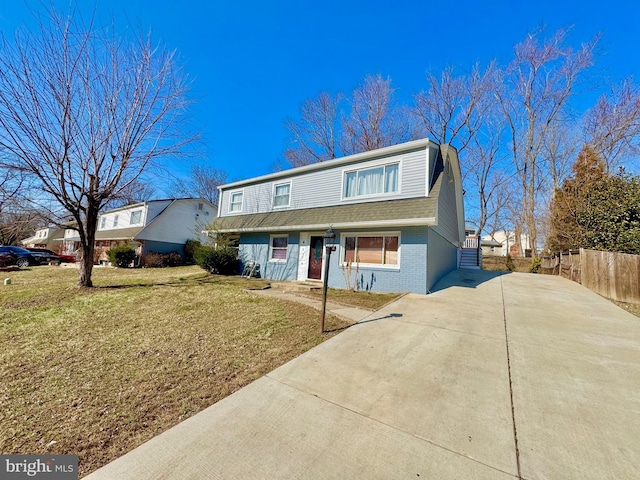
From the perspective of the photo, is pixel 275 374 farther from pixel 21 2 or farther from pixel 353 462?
pixel 21 2

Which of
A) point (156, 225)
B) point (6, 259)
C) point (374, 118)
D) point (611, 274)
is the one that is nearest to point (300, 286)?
point (611, 274)

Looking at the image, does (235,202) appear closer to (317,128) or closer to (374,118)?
(317,128)

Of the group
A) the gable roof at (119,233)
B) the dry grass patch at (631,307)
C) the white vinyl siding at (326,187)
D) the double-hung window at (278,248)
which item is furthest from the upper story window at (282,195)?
the gable roof at (119,233)

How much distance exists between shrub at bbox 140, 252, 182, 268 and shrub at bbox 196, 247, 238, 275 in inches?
313

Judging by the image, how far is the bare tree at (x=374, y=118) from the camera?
19603 millimetres

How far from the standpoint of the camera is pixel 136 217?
69.3 ft

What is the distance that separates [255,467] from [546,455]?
7.69ft

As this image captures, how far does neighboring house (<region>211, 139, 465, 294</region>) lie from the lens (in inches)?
331

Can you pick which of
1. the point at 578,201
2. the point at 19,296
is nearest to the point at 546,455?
the point at 19,296

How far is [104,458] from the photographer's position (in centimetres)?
203

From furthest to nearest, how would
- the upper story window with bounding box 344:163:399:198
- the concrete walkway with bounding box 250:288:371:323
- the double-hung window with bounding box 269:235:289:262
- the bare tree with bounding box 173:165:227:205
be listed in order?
1. the bare tree with bounding box 173:165:227:205
2. the double-hung window with bounding box 269:235:289:262
3. the upper story window with bounding box 344:163:399:198
4. the concrete walkway with bounding box 250:288:371:323

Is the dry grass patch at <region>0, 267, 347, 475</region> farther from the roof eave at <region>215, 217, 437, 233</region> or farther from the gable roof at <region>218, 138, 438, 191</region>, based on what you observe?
the gable roof at <region>218, 138, 438, 191</region>

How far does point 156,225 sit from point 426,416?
74.0 ft

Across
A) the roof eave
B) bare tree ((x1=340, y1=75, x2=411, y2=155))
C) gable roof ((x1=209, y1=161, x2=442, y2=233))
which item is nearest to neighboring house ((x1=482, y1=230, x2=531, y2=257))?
bare tree ((x1=340, y1=75, x2=411, y2=155))
